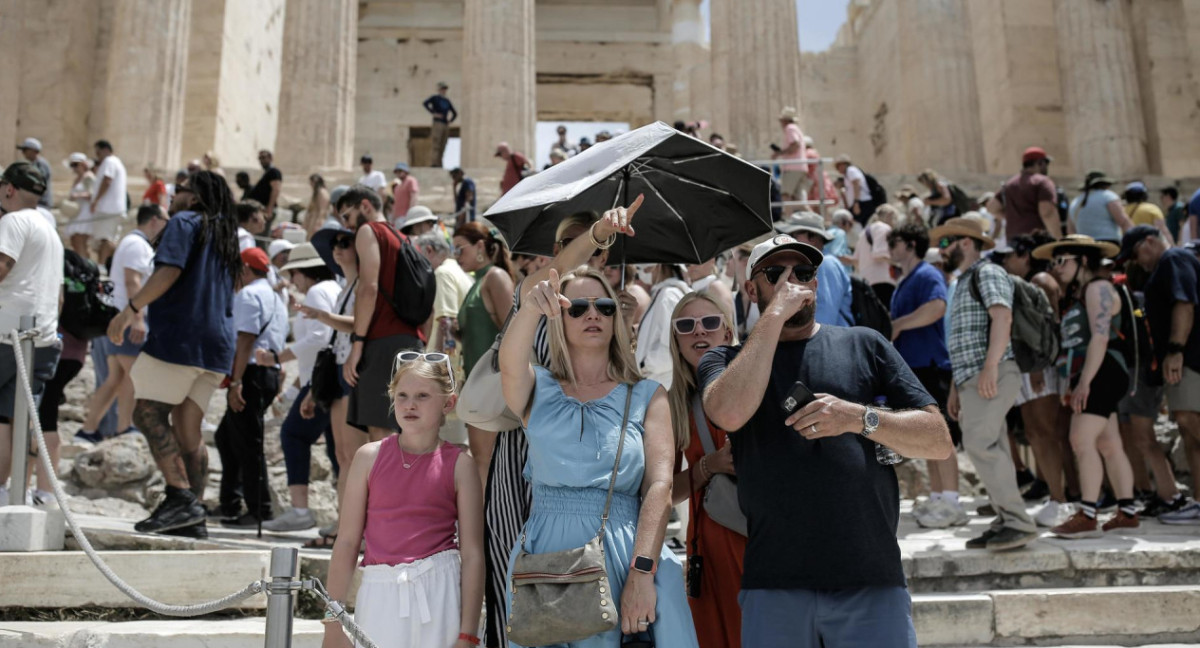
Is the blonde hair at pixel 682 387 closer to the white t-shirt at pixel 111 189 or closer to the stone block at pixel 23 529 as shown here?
the stone block at pixel 23 529

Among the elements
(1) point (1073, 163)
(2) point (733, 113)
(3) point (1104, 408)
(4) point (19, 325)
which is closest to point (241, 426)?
(4) point (19, 325)

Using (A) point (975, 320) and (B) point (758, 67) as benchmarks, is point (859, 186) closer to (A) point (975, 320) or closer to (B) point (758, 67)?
(B) point (758, 67)

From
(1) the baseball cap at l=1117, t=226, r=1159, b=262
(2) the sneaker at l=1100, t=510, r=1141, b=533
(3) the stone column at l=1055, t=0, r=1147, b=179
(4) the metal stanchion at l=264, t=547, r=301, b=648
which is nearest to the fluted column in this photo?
(3) the stone column at l=1055, t=0, r=1147, b=179

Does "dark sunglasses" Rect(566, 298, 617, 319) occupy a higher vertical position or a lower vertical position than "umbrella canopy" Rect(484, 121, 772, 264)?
lower

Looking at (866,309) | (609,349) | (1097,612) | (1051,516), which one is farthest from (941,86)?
(609,349)

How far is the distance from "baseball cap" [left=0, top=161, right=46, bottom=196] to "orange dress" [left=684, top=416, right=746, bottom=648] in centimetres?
422

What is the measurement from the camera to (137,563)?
Answer: 185 inches

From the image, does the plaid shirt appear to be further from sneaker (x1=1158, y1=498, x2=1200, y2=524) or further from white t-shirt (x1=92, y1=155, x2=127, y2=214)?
white t-shirt (x1=92, y1=155, x2=127, y2=214)

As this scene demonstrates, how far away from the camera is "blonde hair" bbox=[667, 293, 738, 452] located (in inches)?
143

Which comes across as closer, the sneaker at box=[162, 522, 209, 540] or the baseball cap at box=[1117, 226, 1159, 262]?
the sneaker at box=[162, 522, 209, 540]

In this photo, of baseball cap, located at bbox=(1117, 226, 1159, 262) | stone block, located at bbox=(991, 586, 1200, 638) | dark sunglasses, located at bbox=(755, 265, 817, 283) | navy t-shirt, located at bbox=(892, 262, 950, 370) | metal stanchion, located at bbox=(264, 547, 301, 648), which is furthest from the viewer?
baseball cap, located at bbox=(1117, 226, 1159, 262)

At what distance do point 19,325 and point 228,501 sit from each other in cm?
198

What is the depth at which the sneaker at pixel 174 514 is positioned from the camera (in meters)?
5.29

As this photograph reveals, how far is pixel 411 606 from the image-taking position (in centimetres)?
337
